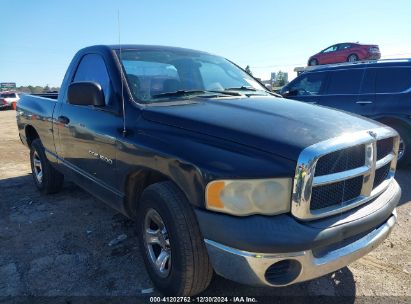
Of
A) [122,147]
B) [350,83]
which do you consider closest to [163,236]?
[122,147]

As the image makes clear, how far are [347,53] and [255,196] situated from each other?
60.9 feet

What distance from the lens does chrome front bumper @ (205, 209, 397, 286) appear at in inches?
81.0

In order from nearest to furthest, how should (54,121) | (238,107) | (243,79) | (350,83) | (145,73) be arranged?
(238,107), (145,73), (243,79), (54,121), (350,83)

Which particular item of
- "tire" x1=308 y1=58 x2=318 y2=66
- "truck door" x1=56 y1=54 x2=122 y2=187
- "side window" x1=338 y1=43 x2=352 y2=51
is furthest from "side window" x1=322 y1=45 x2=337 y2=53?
"truck door" x1=56 y1=54 x2=122 y2=187

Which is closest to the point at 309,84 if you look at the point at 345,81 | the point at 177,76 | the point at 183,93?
the point at 345,81

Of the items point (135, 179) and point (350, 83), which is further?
point (350, 83)

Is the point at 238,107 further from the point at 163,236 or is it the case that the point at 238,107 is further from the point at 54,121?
the point at 54,121

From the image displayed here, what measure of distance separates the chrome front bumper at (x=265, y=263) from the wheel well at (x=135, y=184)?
0.87 metres

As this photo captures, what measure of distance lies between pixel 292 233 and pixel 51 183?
3.92m

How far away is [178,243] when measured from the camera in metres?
2.31

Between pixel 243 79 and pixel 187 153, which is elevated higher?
pixel 243 79

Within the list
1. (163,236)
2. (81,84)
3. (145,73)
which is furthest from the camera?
(145,73)

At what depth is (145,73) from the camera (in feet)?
11.0

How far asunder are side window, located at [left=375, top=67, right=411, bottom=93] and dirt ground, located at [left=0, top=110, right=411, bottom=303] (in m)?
2.46
